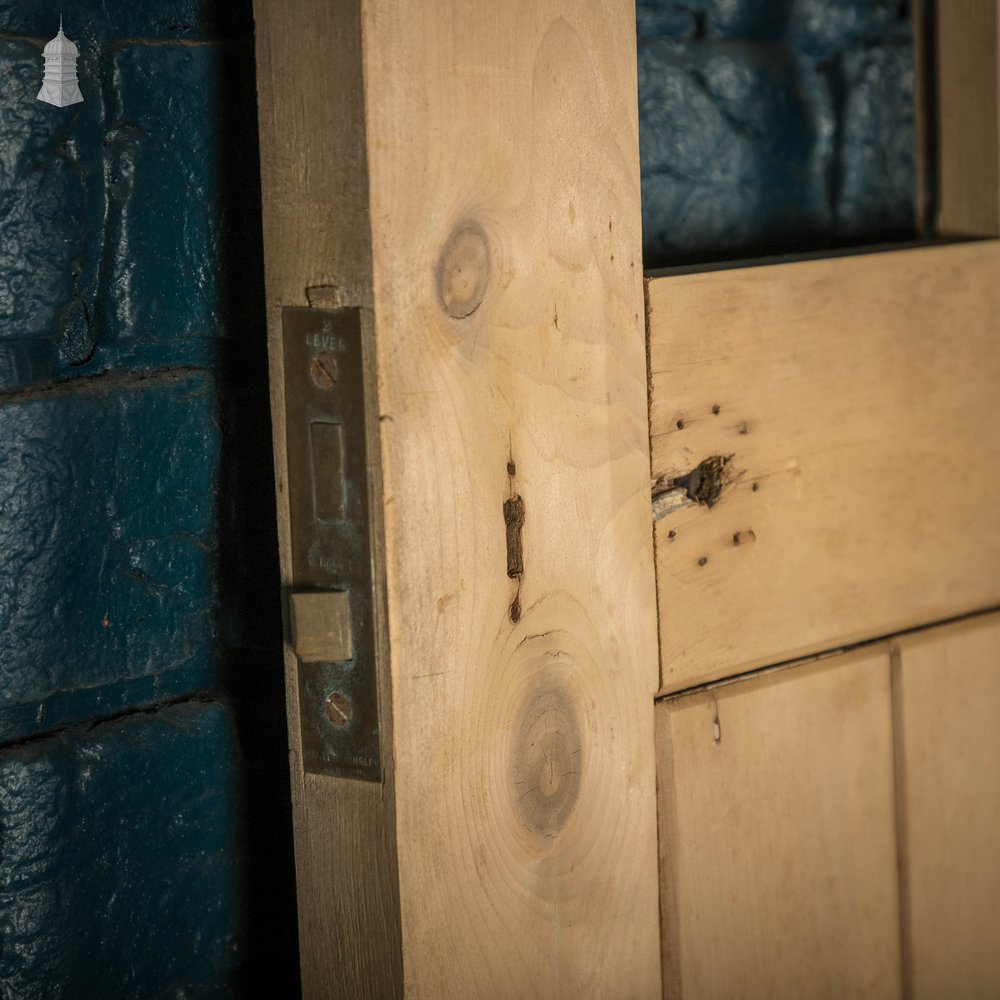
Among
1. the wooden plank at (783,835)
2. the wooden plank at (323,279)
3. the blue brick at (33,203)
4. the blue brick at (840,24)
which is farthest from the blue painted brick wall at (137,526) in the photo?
the blue brick at (840,24)

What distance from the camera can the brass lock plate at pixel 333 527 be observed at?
0.83 m

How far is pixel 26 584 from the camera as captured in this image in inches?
35.5

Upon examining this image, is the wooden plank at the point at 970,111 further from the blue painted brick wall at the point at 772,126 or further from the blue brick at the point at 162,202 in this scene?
the blue brick at the point at 162,202

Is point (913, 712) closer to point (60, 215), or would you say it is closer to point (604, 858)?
point (604, 858)

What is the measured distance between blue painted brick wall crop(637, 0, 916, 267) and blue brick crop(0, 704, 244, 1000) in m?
0.53

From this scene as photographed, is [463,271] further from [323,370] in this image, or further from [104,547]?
[104,547]

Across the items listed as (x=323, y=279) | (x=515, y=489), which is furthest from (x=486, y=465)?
(x=323, y=279)

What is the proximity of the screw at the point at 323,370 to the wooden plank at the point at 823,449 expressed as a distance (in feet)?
0.80

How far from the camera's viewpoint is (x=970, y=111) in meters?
1.16

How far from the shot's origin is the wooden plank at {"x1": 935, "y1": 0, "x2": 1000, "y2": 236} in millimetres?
1147

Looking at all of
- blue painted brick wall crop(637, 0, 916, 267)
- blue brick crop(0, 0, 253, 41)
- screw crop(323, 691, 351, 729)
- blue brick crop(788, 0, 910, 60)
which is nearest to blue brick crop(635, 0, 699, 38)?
blue painted brick wall crop(637, 0, 916, 267)

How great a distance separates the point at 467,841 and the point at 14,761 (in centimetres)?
30

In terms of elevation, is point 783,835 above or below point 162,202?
below

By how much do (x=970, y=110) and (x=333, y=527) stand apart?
0.68 meters
